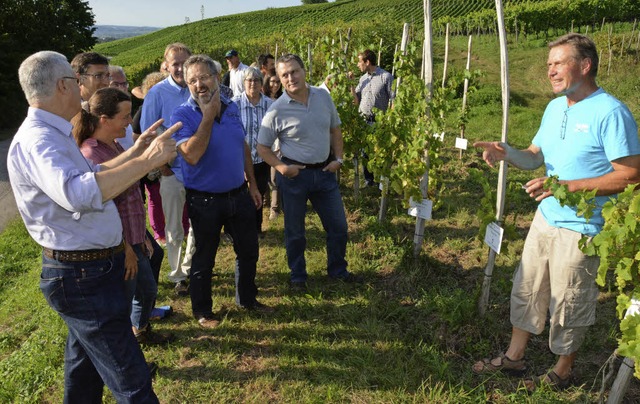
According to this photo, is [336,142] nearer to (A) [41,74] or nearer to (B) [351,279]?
(B) [351,279]

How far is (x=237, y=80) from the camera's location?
664 cm

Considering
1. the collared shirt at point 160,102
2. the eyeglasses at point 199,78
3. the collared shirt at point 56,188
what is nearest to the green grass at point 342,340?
the collared shirt at point 56,188

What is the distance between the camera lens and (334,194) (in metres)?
3.95

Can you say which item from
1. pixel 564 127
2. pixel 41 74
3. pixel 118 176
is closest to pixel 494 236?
pixel 564 127

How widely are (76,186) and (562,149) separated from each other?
2405mm

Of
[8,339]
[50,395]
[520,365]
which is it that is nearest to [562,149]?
[520,365]

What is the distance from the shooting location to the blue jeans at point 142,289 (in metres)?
2.69

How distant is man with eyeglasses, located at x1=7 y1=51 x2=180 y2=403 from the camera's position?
1.81 metres

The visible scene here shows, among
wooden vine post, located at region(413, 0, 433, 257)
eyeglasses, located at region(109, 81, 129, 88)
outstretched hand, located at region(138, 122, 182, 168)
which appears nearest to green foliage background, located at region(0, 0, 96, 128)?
eyeglasses, located at region(109, 81, 129, 88)

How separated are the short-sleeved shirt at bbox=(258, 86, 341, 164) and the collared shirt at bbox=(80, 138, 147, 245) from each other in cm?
127

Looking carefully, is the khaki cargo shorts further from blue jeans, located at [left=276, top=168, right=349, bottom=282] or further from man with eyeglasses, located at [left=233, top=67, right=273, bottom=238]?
man with eyeglasses, located at [left=233, top=67, right=273, bottom=238]

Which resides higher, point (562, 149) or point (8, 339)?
point (562, 149)

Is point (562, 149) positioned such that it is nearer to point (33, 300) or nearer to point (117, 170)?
point (117, 170)

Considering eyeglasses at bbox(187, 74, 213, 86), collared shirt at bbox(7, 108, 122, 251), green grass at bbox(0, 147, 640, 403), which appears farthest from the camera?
eyeglasses at bbox(187, 74, 213, 86)
